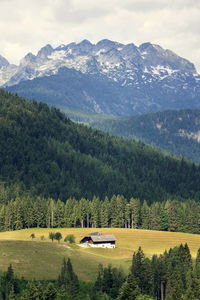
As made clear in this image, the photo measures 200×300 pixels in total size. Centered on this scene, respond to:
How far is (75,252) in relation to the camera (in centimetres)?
14188

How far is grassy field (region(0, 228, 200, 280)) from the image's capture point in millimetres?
122938

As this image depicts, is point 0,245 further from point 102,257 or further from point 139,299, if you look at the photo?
point 139,299

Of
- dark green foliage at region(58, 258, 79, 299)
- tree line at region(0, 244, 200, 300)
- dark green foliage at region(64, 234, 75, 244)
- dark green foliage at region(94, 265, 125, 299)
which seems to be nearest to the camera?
dark green foliage at region(58, 258, 79, 299)

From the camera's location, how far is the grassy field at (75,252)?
4840 inches

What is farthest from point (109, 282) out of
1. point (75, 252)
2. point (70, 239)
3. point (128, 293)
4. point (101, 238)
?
point (70, 239)

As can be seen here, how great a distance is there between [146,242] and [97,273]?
48099 millimetres

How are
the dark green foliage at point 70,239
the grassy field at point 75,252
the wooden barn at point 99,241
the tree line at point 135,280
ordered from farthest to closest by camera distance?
the dark green foliage at point 70,239 → the wooden barn at point 99,241 → the grassy field at point 75,252 → the tree line at point 135,280

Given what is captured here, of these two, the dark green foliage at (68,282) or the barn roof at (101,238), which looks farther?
the barn roof at (101,238)

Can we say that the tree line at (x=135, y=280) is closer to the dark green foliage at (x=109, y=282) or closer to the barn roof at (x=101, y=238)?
the dark green foliage at (x=109, y=282)

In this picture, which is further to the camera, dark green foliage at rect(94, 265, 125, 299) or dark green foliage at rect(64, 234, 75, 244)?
dark green foliage at rect(64, 234, 75, 244)

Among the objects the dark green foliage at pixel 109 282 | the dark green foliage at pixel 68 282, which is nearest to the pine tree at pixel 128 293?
the dark green foliage at pixel 68 282

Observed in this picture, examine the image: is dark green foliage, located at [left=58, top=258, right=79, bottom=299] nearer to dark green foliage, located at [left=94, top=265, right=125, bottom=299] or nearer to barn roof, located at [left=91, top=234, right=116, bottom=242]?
dark green foliage, located at [left=94, top=265, right=125, bottom=299]

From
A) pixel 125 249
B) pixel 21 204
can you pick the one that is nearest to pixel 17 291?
pixel 125 249

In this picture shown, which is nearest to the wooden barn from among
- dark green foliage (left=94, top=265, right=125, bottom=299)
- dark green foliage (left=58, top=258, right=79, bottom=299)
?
dark green foliage (left=94, top=265, right=125, bottom=299)
